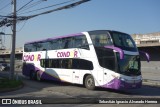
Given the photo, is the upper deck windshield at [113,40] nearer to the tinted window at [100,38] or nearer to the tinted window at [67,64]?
the tinted window at [100,38]

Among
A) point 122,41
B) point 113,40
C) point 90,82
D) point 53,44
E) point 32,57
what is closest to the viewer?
point 113,40

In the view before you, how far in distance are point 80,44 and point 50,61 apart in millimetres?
4859

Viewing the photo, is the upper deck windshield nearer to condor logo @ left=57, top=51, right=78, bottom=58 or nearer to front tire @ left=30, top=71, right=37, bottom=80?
condor logo @ left=57, top=51, right=78, bottom=58

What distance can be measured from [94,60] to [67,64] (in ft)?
12.3

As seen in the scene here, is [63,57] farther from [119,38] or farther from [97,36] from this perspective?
[119,38]

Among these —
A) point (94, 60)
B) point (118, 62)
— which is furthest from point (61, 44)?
point (118, 62)

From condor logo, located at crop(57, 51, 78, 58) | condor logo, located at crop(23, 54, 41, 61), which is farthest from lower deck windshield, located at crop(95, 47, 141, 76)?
condor logo, located at crop(23, 54, 41, 61)

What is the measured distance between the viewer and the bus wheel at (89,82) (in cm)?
2023

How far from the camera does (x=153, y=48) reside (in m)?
39.7

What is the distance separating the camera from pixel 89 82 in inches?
811

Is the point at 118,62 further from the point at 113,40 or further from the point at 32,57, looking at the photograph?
the point at 32,57

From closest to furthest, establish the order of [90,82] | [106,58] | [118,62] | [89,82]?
[118,62]
[106,58]
[90,82]
[89,82]

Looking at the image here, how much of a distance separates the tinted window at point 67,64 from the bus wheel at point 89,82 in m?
0.66

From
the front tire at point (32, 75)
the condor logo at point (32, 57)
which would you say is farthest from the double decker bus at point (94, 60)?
the front tire at point (32, 75)
